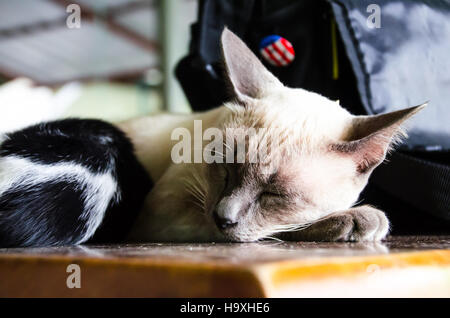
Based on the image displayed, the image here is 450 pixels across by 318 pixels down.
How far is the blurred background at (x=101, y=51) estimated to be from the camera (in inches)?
165

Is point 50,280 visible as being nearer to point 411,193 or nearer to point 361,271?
point 361,271

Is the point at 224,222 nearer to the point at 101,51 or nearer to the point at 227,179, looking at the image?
the point at 227,179

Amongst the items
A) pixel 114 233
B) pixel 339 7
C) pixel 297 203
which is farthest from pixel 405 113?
pixel 114 233

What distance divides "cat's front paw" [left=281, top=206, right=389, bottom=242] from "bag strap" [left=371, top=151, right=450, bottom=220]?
245 millimetres

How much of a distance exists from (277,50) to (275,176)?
2.08 ft

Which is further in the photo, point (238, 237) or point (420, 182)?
point (420, 182)

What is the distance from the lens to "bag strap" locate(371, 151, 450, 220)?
1.17 m

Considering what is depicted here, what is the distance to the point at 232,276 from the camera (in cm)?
49

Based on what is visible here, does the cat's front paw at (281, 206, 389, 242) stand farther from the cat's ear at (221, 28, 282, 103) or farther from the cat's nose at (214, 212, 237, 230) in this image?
the cat's ear at (221, 28, 282, 103)

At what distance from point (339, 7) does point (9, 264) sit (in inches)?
43.4

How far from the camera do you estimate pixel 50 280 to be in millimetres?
616

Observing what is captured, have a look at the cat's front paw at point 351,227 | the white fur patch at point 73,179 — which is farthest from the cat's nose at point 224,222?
the white fur patch at point 73,179

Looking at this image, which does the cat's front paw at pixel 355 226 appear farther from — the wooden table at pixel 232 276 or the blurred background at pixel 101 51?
the blurred background at pixel 101 51

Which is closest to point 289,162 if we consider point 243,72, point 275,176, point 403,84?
point 275,176
